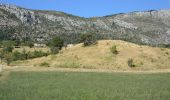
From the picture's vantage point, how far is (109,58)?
7844 centimetres

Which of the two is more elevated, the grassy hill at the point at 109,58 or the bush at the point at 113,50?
the bush at the point at 113,50

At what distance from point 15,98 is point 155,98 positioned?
801cm

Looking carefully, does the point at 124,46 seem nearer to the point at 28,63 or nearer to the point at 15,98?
the point at 28,63

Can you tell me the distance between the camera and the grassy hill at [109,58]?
75.1 metres

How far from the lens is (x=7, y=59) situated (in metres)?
84.0

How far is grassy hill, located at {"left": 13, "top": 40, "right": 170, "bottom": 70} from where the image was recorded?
246 feet

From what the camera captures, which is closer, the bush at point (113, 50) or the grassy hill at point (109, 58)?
the grassy hill at point (109, 58)

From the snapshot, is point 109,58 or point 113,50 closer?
point 109,58

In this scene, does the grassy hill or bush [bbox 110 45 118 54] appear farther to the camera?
bush [bbox 110 45 118 54]

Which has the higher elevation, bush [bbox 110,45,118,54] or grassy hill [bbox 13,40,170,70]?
Answer: bush [bbox 110,45,118,54]

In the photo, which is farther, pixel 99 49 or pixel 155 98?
pixel 99 49

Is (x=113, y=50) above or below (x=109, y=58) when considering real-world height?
above

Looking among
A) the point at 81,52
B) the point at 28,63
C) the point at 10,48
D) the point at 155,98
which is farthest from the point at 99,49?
the point at 155,98

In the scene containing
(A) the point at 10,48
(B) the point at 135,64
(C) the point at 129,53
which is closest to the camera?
(B) the point at 135,64
